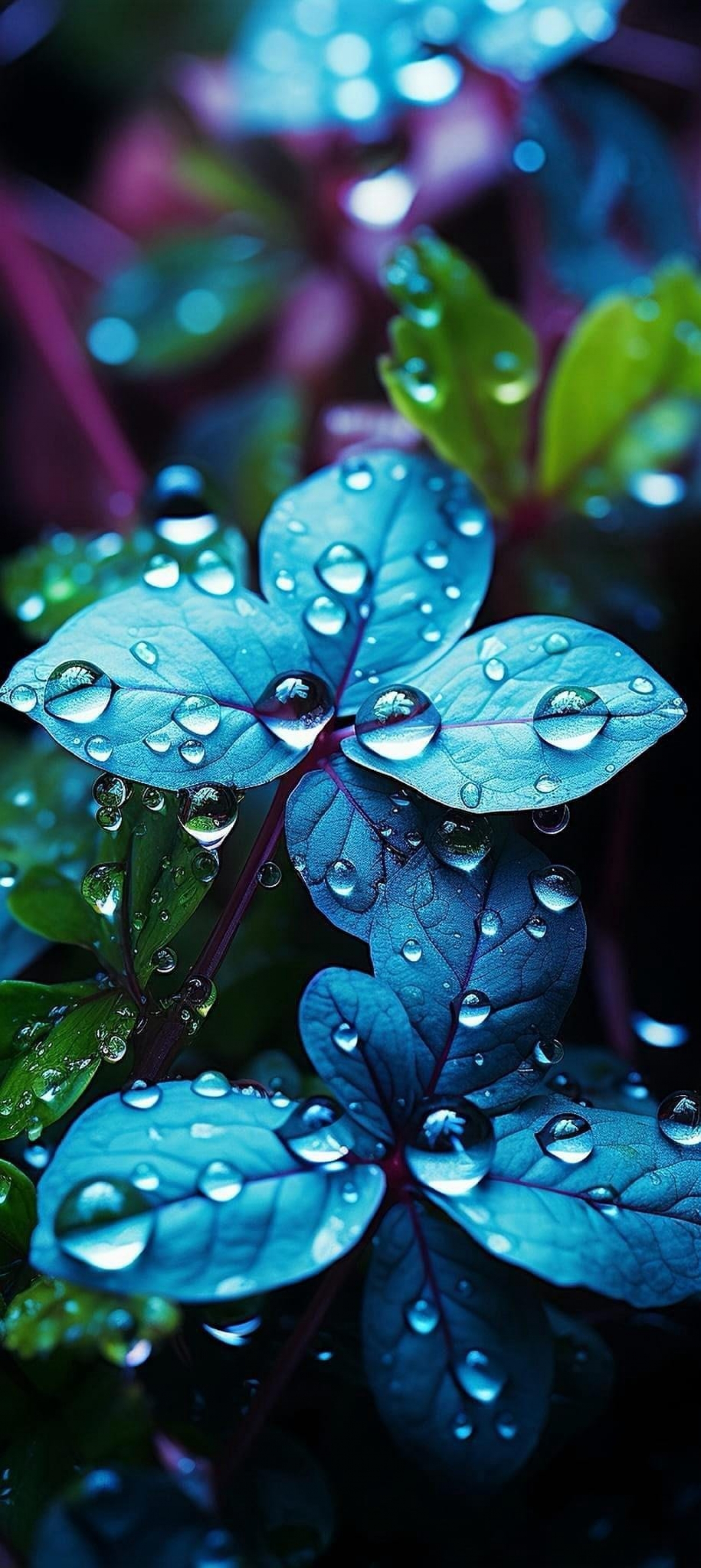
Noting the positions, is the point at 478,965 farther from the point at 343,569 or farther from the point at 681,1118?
the point at 343,569

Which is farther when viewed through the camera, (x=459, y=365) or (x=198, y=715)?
(x=459, y=365)

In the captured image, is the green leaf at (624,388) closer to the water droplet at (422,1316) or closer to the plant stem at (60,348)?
the plant stem at (60,348)

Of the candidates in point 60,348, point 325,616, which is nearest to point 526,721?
point 325,616

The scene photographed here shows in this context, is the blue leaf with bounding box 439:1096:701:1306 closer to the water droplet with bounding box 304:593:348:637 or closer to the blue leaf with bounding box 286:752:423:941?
the blue leaf with bounding box 286:752:423:941

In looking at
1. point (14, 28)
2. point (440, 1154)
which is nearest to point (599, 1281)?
point (440, 1154)

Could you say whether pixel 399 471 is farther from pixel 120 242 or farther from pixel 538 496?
pixel 120 242

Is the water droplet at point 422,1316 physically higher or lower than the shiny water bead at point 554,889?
lower

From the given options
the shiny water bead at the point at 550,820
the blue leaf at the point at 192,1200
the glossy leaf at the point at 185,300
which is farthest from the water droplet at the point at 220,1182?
the glossy leaf at the point at 185,300
